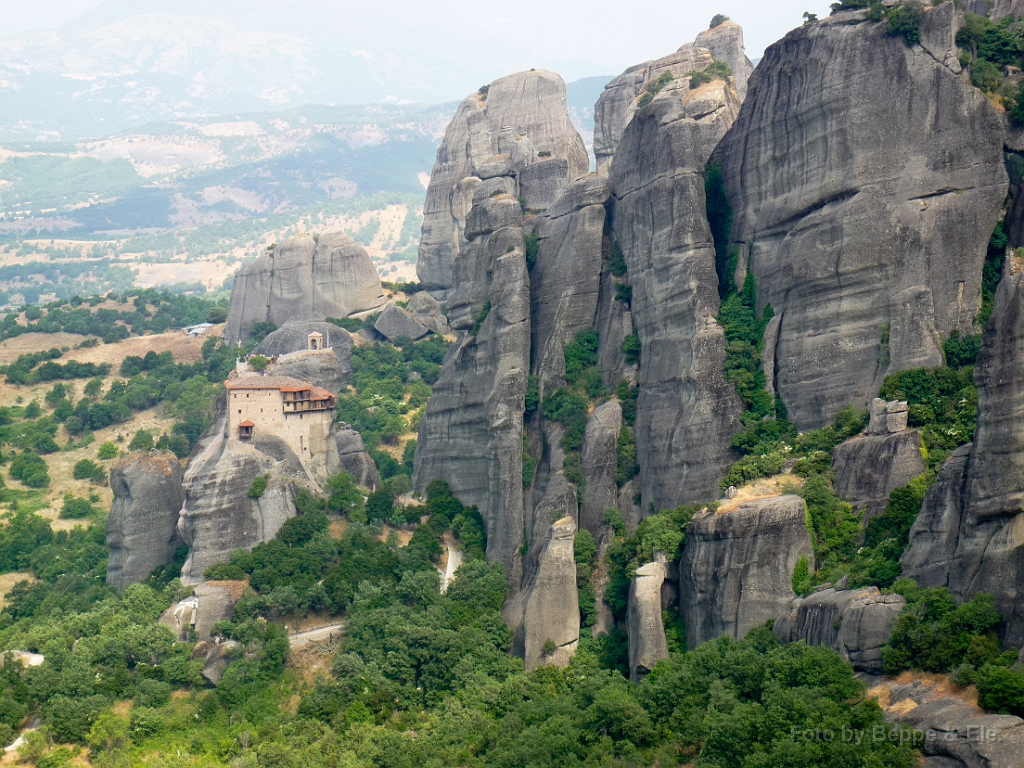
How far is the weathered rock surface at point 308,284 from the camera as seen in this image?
104 metres

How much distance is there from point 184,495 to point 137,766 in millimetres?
15840

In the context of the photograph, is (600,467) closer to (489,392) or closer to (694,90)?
(489,392)

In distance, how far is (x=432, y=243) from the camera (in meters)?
106

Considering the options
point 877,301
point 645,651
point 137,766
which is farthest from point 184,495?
point 877,301

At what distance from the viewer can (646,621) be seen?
5353 centimetres

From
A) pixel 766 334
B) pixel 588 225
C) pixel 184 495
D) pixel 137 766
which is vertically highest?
pixel 588 225

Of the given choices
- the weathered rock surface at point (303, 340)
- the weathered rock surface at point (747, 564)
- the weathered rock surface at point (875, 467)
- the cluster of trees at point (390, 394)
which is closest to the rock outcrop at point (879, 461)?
the weathered rock surface at point (875, 467)

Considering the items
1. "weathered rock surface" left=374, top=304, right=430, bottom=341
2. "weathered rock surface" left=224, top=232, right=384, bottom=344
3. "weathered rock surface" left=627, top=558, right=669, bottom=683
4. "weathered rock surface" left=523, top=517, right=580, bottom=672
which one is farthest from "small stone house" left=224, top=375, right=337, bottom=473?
"weathered rock surface" left=224, top=232, right=384, bottom=344

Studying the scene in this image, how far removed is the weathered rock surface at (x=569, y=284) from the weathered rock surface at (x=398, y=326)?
3162cm

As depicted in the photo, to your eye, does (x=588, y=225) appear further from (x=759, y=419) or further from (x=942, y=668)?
(x=942, y=668)

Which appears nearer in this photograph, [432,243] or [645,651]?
[645,651]

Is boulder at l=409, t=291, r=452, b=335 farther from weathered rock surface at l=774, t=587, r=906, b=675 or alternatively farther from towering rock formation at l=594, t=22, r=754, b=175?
weathered rock surface at l=774, t=587, r=906, b=675

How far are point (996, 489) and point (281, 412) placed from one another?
38.0 metres

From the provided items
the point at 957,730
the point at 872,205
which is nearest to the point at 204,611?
the point at 872,205
